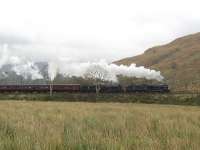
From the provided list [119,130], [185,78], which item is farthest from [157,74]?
[119,130]

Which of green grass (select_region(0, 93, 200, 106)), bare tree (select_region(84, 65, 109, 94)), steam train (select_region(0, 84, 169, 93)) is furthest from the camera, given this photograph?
bare tree (select_region(84, 65, 109, 94))

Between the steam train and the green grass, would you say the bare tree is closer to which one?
the steam train

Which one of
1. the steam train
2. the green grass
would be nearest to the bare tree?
the steam train

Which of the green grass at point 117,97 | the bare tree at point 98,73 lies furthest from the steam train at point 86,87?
the bare tree at point 98,73

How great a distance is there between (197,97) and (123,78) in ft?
242

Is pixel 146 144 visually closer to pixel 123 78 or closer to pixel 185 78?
pixel 123 78

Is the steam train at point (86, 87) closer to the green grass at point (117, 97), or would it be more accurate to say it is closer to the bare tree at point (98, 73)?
the green grass at point (117, 97)

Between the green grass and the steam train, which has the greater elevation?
the steam train

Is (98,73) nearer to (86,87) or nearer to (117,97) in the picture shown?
(86,87)

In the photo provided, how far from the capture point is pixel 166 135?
883 cm

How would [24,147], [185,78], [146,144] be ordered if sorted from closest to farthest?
[24,147]
[146,144]
[185,78]

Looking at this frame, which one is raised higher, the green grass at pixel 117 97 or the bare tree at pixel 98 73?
the bare tree at pixel 98 73

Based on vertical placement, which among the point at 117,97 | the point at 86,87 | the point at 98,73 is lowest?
the point at 117,97

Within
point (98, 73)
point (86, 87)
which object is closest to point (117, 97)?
point (86, 87)
